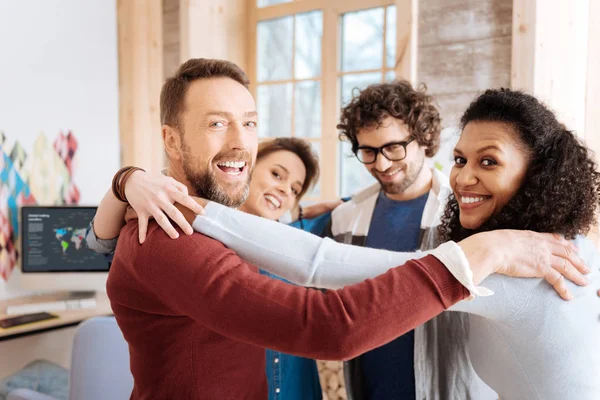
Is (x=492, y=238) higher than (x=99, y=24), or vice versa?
(x=99, y=24)

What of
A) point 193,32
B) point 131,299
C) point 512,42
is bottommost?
point 131,299

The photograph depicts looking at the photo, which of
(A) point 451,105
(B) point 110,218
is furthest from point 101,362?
(A) point 451,105

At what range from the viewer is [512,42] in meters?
2.88

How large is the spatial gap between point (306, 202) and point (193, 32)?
158 cm

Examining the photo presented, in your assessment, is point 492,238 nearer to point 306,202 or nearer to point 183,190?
point 183,190

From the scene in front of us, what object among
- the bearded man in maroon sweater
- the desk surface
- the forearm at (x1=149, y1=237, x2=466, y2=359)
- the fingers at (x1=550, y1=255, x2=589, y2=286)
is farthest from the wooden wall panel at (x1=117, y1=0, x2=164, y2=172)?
the fingers at (x1=550, y1=255, x2=589, y2=286)

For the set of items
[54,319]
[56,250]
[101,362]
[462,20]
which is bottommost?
[54,319]

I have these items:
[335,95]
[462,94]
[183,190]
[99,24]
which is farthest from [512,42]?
[99,24]

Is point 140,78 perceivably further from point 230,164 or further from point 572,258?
point 572,258

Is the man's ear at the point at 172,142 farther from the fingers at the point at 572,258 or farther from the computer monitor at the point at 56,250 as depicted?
the computer monitor at the point at 56,250

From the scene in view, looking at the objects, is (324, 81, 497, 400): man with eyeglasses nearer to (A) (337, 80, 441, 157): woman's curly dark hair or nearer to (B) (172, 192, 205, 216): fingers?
(A) (337, 80, 441, 157): woman's curly dark hair

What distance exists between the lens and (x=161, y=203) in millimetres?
1042

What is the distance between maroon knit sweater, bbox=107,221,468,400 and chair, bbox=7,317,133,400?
91cm

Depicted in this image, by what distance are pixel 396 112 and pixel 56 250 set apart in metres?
2.21
